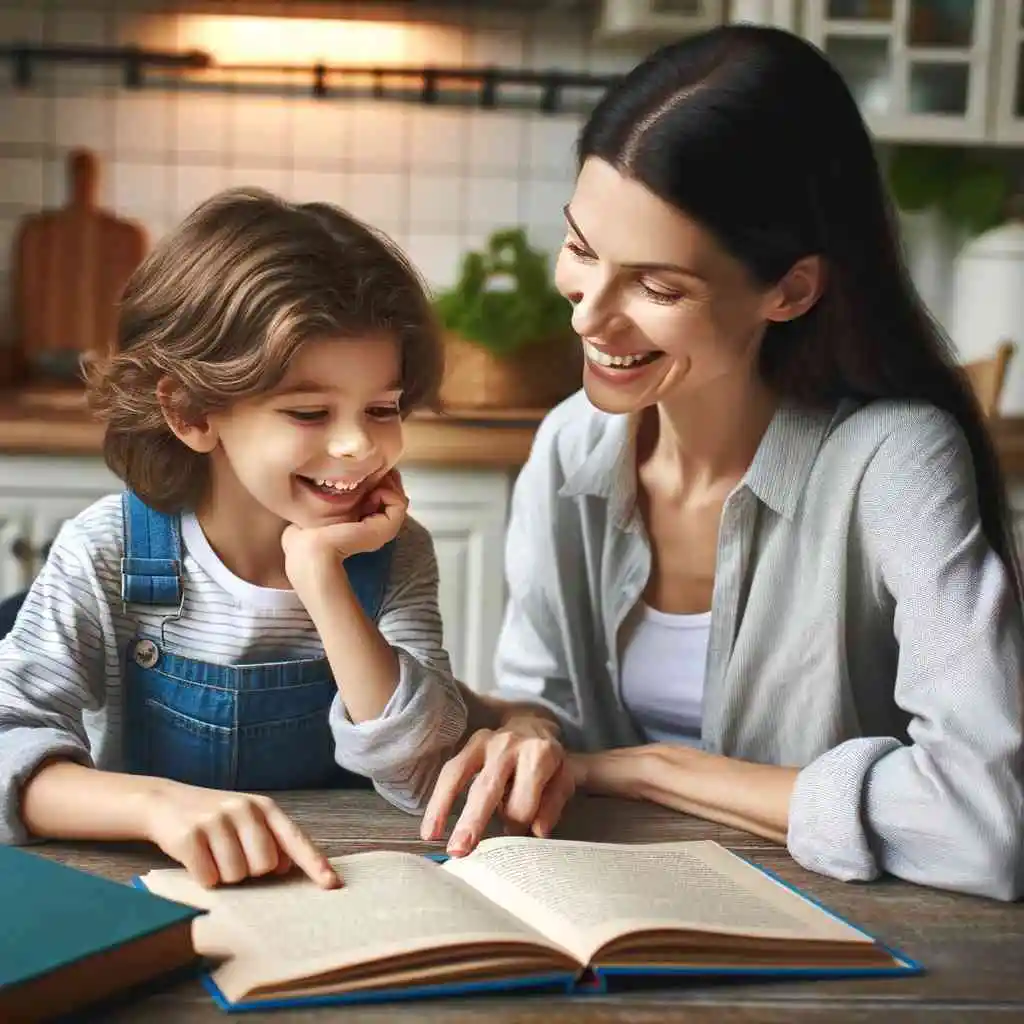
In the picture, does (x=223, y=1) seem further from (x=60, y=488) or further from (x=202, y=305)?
(x=202, y=305)

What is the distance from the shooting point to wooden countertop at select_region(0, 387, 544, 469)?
2479mm

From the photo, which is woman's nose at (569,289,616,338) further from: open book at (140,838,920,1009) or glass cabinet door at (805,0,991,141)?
glass cabinet door at (805,0,991,141)

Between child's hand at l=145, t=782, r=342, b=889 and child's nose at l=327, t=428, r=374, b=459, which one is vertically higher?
child's nose at l=327, t=428, r=374, b=459

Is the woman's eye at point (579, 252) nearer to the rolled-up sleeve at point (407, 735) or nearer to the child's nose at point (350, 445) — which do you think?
the child's nose at point (350, 445)

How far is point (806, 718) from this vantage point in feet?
4.58

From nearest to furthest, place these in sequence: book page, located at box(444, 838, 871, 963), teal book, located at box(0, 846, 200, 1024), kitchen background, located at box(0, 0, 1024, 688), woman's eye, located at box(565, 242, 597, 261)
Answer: teal book, located at box(0, 846, 200, 1024) → book page, located at box(444, 838, 871, 963) → woman's eye, located at box(565, 242, 597, 261) → kitchen background, located at box(0, 0, 1024, 688)

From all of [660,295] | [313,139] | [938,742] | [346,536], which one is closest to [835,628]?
[938,742]

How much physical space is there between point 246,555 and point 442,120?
6.73ft

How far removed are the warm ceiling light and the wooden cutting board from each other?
0.35 meters

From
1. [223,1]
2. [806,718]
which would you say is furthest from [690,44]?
[223,1]

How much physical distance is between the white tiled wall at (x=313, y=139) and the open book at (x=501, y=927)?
2376 millimetres

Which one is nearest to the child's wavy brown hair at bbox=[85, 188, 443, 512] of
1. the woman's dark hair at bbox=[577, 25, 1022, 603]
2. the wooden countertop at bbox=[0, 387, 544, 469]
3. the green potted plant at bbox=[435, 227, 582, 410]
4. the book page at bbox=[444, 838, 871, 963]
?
the woman's dark hair at bbox=[577, 25, 1022, 603]

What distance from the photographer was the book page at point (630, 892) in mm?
881

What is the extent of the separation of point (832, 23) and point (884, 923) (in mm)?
2195
